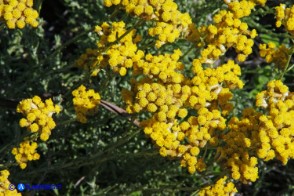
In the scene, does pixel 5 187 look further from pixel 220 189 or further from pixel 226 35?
pixel 226 35

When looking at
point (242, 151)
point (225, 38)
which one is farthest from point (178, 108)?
point (225, 38)

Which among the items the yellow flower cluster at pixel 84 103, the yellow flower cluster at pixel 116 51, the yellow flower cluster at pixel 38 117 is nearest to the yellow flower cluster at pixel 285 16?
the yellow flower cluster at pixel 116 51

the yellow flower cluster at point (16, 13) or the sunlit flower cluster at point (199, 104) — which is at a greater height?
the yellow flower cluster at point (16, 13)

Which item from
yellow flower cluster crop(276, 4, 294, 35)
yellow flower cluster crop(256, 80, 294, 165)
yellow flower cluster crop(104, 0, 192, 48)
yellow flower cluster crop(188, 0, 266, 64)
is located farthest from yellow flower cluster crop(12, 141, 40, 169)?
yellow flower cluster crop(276, 4, 294, 35)

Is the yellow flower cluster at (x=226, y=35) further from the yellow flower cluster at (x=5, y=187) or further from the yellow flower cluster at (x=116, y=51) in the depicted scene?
the yellow flower cluster at (x=5, y=187)

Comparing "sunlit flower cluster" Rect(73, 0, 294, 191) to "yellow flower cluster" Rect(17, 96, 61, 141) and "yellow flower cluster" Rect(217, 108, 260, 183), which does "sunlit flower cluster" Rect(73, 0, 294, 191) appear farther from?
"yellow flower cluster" Rect(17, 96, 61, 141)
